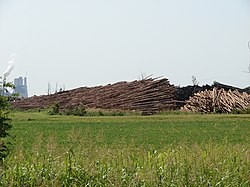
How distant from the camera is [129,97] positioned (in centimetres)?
3975

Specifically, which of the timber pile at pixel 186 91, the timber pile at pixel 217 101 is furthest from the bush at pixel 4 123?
the timber pile at pixel 186 91

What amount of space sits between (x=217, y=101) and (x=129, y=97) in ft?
20.9

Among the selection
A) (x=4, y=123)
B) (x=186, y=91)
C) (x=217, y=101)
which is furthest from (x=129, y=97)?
(x=4, y=123)

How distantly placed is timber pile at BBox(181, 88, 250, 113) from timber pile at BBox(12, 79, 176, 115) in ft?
5.18

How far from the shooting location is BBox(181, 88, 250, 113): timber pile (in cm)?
3734

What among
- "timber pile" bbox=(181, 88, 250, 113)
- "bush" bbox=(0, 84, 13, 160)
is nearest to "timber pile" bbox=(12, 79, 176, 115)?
"timber pile" bbox=(181, 88, 250, 113)

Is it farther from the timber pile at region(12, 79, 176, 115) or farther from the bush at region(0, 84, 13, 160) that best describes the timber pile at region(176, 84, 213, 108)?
the bush at region(0, 84, 13, 160)

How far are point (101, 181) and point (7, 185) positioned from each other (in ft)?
3.70

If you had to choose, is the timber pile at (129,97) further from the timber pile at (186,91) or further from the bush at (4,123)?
the bush at (4,123)

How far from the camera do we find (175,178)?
6.60 meters

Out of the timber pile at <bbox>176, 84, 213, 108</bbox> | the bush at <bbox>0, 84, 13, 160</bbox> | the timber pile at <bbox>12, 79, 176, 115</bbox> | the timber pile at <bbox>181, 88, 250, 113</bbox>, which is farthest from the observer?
the timber pile at <bbox>176, 84, 213, 108</bbox>

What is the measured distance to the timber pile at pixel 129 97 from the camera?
38812mm

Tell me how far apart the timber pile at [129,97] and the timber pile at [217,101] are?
1.58 meters

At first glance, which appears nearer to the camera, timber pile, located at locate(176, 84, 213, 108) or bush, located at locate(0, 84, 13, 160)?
bush, located at locate(0, 84, 13, 160)
